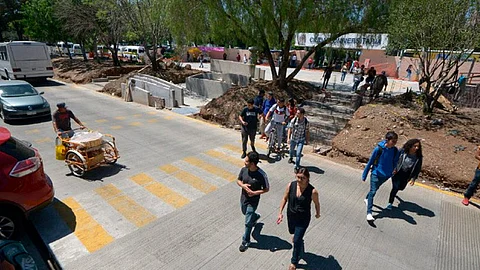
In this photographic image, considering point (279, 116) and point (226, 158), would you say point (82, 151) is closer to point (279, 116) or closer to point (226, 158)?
point (226, 158)

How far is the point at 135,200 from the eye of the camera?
18.9 feet

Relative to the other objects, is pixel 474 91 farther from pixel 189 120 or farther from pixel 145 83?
pixel 145 83

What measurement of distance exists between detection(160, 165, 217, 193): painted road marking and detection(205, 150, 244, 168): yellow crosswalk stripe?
1381 millimetres

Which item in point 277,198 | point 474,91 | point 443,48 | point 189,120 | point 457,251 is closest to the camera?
point 457,251

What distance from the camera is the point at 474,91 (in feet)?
44.6

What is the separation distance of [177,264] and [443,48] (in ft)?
33.6

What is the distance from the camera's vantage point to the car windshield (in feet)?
37.8

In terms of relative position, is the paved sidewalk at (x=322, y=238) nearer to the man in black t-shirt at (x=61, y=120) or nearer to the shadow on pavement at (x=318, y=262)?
the shadow on pavement at (x=318, y=262)

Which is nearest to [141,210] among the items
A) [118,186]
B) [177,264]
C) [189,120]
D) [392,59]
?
[118,186]

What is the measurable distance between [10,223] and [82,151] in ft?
7.64

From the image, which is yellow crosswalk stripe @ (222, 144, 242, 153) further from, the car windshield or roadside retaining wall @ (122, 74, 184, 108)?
the car windshield

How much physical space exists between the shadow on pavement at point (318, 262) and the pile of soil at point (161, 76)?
654 inches

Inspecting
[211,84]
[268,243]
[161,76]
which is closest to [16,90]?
[211,84]

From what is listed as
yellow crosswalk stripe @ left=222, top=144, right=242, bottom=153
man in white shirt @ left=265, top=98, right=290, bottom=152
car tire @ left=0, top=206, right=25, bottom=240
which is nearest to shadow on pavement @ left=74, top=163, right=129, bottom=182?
car tire @ left=0, top=206, right=25, bottom=240
